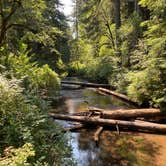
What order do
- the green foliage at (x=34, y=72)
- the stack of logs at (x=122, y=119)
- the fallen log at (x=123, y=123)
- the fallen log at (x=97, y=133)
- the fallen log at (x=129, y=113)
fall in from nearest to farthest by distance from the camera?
the fallen log at (x=97, y=133)
the fallen log at (x=123, y=123)
the stack of logs at (x=122, y=119)
the fallen log at (x=129, y=113)
the green foliage at (x=34, y=72)

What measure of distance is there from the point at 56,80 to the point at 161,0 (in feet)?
22.3

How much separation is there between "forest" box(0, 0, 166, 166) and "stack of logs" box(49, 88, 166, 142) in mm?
526

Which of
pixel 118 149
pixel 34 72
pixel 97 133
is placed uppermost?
pixel 34 72

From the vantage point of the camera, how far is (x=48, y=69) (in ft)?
48.2

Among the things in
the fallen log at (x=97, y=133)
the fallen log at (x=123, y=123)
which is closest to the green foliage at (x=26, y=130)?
the fallen log at (x=97, y=133)

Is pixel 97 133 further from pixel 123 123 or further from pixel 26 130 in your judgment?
pixel 26 130

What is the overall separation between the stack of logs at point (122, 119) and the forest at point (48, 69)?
0.53 metres

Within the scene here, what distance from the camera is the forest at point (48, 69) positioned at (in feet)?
15.5

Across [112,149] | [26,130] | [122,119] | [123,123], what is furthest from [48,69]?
[26,130]

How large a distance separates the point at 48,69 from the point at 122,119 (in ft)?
20.2

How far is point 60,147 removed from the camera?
513 centimetres

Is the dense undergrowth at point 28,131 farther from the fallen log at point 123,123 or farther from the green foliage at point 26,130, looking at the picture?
the fallen log at point 123,123

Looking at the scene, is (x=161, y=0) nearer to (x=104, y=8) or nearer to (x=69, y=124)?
(x=69, y=124)

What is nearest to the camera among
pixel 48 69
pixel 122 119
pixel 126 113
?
pixel 126 113
